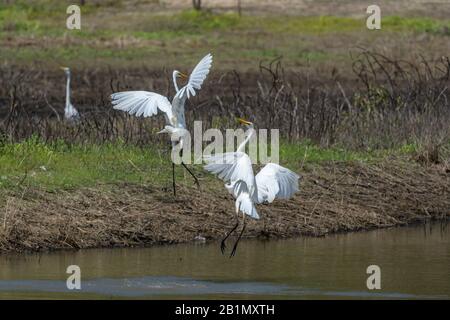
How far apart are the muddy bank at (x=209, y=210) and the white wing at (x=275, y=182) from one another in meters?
1.50

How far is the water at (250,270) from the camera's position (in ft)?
32.0

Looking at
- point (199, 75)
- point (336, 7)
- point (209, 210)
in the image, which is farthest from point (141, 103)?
point (336, 7)

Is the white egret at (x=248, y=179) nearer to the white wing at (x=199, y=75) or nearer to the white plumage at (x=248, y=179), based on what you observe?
the white plumage at (x=248, y=179)

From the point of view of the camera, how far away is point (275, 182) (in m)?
10.8

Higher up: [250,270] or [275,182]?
[275,182]

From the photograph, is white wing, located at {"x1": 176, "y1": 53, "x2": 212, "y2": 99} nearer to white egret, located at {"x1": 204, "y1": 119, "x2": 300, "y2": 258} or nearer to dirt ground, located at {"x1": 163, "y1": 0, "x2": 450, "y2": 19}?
white egret, located at {"x1": 204, "y1": 119, "x2": 300, "y2": 258}

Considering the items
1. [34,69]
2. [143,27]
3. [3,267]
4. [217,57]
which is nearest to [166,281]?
[3,267]

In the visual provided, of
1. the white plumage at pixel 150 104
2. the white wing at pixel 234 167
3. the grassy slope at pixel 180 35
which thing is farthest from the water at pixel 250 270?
the grassy slope at pixel 180 35

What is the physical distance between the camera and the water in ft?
32.0

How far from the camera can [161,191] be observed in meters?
12.8

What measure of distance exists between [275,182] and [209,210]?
74.3 inches

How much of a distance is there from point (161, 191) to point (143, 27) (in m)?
23.5

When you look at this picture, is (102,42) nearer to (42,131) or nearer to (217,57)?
(217,57)

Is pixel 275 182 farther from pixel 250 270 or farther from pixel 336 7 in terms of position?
pixel 336 7
